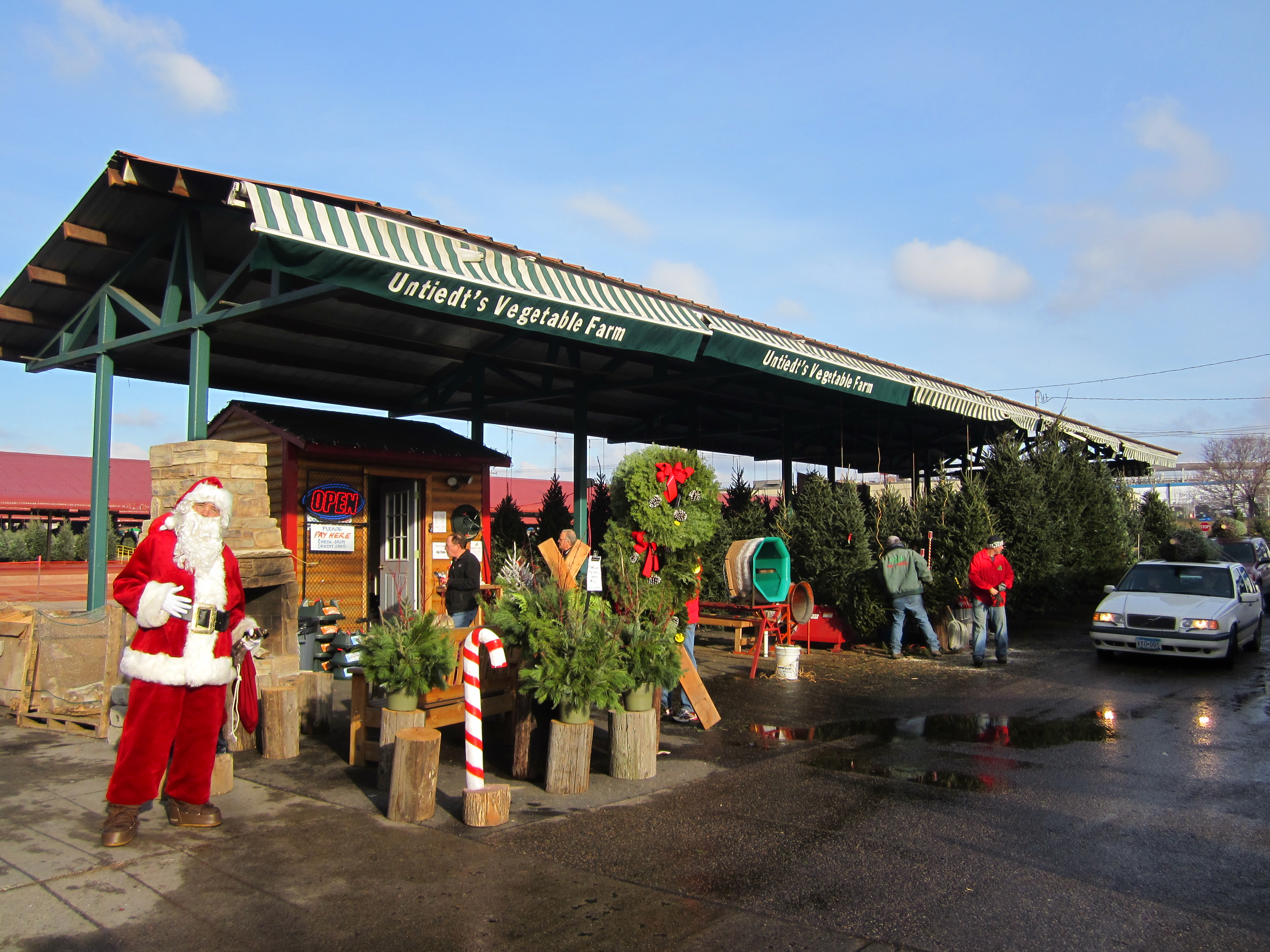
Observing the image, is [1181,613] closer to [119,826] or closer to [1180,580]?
[1180,580]

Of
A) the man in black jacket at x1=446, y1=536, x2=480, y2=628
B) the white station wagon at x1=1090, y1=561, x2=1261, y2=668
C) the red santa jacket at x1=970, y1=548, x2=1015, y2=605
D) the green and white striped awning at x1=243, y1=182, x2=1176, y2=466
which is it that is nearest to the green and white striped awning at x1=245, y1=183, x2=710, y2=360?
the green and white striped awning at x1=243, y1=182, x2=1176, y2=466

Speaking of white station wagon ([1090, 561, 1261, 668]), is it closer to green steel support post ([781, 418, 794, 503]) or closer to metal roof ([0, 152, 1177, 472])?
metal roof ([0, 152, 1177, 472])

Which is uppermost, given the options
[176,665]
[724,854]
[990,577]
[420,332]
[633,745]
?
[420,332]

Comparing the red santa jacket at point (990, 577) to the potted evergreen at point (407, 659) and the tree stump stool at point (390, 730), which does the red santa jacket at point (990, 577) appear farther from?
the tree stump stool at point (390, 730)

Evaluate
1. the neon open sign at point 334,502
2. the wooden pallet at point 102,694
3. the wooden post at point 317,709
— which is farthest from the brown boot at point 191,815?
the neon open sign at point 334,502

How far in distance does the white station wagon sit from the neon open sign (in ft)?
34.6

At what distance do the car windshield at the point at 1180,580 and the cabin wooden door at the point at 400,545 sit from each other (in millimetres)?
10594

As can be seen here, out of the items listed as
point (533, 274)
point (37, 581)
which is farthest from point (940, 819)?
point (37, 581)

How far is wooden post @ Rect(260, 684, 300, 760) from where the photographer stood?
6695mm

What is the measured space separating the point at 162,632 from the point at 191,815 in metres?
1.08

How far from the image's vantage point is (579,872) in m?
4.42

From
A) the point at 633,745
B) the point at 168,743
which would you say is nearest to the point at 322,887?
the point at 168,743

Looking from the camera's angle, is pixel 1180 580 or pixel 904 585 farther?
pixel 1180 580

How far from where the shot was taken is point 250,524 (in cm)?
868
